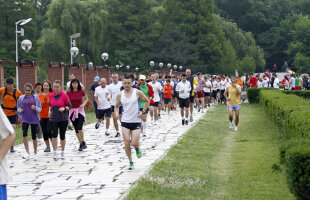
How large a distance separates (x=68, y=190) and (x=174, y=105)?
20752 millimetres

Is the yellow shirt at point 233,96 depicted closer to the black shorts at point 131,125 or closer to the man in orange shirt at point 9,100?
the man in orange shirt at point 9,100

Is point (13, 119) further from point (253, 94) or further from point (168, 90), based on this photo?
point (253, 94)

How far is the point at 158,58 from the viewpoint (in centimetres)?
6831

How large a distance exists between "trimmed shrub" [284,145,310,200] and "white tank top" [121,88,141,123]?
4364 millimetres

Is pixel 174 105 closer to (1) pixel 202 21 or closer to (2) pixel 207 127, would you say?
(2) pixel 207 127

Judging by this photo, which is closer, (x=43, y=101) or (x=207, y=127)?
(x=43, y=101)

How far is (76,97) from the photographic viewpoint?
12.4m

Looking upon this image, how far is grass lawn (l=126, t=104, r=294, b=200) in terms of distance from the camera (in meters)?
7.88

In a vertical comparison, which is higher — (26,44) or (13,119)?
(26,44)

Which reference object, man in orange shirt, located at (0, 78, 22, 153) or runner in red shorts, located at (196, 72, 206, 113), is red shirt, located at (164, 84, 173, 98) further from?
man in orange shirt, located at (0, 78, 22, 153)

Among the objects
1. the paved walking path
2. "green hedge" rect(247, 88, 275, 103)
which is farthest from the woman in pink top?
"green hedge" rect(247, 88, 275, 103)

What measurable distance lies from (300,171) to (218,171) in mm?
4398

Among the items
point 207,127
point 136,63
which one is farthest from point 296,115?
point 136,63

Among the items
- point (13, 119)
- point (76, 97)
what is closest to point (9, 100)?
point (13, 119)
